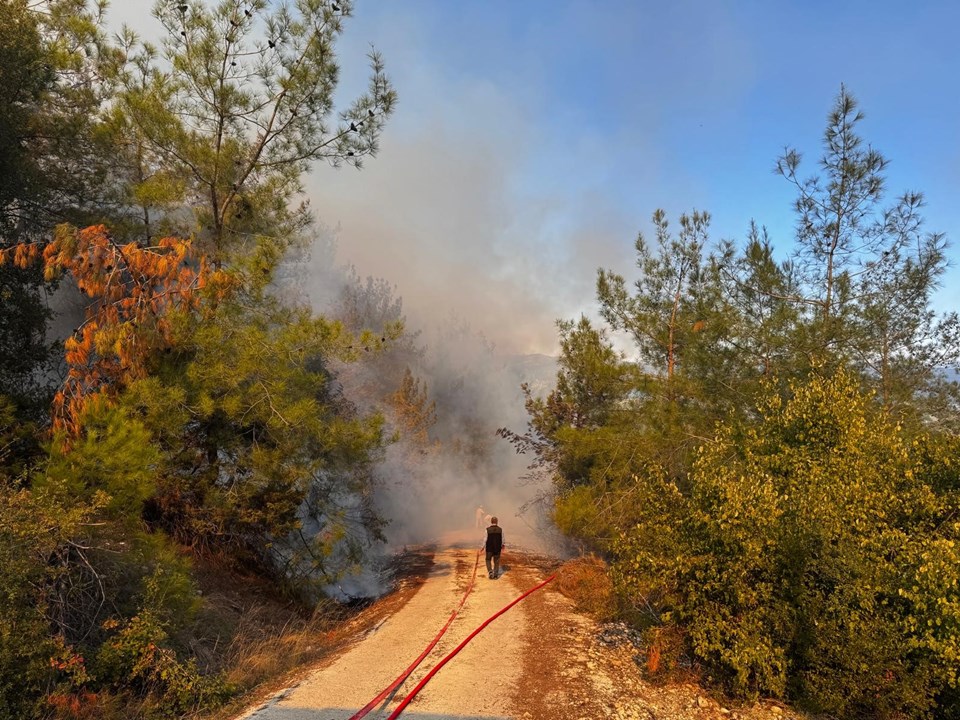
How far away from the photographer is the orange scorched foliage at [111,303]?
26.7ft

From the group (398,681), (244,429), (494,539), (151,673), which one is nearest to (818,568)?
(398,681)

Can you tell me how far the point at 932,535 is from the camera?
20.8 ft

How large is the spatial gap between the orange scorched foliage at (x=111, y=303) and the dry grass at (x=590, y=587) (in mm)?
8729

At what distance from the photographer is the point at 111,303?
351 inches

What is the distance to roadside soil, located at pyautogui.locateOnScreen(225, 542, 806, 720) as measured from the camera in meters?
6.27

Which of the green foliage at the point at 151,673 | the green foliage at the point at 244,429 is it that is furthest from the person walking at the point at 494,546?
the green foliage at the point at 151,673

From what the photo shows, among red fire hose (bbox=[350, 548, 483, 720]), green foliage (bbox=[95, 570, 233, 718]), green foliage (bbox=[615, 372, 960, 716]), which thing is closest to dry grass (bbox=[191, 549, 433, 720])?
green foliage (bbox=[95, 570, 233, 718])

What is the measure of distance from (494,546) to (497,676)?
712 cm

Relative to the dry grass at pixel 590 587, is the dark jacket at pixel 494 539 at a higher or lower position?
higher

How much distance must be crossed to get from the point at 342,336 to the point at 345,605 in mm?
7182

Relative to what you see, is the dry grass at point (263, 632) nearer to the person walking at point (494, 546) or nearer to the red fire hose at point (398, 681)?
the red fire hose at point (398, 681)

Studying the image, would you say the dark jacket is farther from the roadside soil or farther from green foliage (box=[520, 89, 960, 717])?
green foliage (box=[520, 89, 960, 717])

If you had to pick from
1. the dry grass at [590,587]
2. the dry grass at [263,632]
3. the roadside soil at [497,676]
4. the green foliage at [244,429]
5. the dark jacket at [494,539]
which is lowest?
the dry grass at [263,632]

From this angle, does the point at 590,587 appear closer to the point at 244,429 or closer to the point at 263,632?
the point at 263,632
